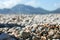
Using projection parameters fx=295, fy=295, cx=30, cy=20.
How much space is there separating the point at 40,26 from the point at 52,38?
122 cm

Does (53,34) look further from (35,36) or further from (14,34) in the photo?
(14,34)

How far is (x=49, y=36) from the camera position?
11734mm

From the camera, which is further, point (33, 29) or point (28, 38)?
point (33, 29)

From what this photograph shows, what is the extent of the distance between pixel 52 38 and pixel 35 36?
28.2 inches

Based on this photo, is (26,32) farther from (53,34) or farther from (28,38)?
(53,34)

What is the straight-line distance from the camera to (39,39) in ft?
38.7

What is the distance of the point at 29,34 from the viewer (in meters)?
11.9

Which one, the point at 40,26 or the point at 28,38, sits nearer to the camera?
Answer: the point at 28,38

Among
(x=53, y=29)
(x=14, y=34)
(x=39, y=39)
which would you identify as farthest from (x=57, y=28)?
(x=14, y=34)

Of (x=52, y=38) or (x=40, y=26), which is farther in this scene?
(x=40, y=26)

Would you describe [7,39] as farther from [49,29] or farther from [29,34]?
[49,29]

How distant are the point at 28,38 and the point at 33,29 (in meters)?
0.96

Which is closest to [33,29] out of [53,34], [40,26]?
[40,26]

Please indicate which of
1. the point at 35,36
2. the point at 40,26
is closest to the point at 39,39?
the point at 35,36
